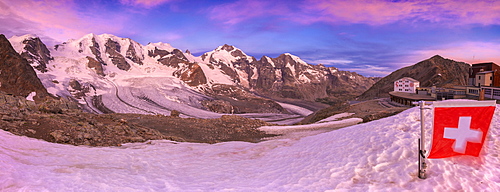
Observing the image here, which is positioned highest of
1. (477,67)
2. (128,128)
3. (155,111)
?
(477,67)

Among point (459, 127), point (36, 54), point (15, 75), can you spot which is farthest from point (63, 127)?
point (36, 54)

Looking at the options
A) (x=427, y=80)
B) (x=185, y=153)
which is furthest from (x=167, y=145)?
(x=427, y=80)

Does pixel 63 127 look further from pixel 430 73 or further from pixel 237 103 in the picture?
pixel 430 73

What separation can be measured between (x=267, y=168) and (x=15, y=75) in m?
82.4

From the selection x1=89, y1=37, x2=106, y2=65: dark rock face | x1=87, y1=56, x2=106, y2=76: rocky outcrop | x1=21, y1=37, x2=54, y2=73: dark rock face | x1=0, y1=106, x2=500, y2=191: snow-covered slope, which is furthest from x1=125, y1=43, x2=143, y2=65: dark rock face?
x1=0, y1=106, x2=500, y2=191: snow-covered slope

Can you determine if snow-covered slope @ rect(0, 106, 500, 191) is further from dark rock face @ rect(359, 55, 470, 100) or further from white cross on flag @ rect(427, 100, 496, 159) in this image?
dark rock face @ rect(359, 55, 470, 100)

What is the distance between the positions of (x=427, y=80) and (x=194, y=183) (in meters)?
103

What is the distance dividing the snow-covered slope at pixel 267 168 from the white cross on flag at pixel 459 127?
285 millimetres

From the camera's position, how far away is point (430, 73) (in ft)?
295

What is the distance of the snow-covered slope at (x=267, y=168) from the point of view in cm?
555

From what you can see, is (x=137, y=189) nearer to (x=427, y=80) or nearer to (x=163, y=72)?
(x=427, y=80)

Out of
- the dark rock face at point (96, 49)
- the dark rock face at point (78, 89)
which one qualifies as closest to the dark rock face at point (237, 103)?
the dark rock face at point (78, 89)

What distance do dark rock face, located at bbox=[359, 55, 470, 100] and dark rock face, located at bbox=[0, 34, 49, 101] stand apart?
107 metres

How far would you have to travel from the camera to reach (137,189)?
6059 mm
